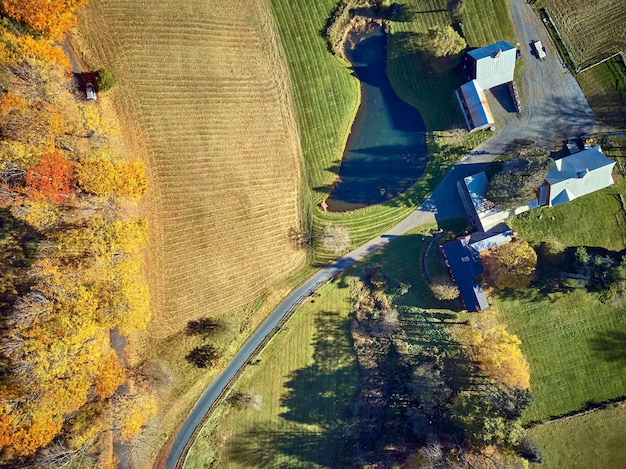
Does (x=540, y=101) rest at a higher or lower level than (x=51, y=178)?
lower

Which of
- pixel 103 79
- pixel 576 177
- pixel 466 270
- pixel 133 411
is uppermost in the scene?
pixel 103 79

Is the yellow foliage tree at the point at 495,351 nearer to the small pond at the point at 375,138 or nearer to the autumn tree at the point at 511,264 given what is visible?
the autumn tree at the point at 511,264

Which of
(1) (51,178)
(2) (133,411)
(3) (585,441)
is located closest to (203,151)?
(1) (51,178)

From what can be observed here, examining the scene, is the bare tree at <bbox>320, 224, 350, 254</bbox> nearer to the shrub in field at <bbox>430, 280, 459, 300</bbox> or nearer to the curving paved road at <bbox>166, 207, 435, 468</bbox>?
the curving paved road at <bbox>166, 207, 435, 468</bbox>

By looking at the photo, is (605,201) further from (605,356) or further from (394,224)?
(394,224)

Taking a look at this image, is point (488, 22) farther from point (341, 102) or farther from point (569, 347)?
point (569, 347)

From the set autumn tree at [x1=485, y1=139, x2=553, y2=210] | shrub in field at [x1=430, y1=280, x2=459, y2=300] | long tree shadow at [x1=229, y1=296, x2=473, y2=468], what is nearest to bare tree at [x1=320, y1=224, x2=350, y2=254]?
long tree shadow at [x1=229, y1=296, x2=473, y2=468]

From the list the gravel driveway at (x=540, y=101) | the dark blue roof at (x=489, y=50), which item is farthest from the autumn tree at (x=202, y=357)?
the dark blue roof at (x=489, y=50)
